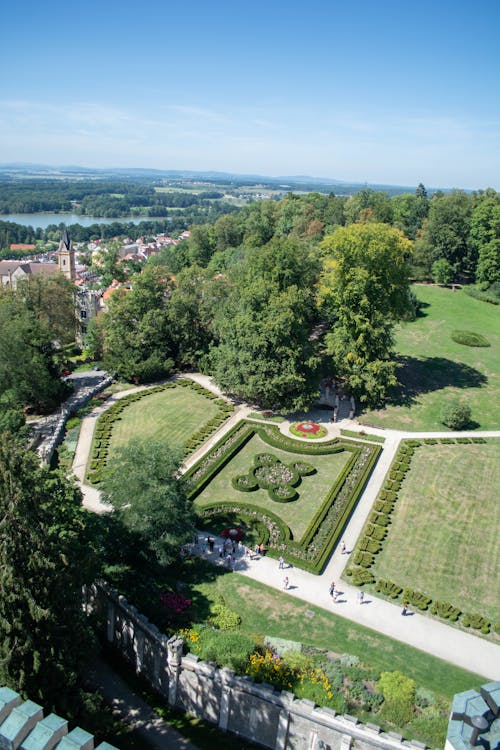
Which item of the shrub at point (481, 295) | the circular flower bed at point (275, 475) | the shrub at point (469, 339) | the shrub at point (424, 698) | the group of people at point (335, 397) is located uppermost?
the shrub at point (481, 295)

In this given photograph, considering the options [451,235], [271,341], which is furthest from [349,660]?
[451,235]

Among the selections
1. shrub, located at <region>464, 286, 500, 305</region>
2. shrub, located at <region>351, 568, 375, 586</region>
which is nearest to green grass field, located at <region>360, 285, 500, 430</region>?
shrub, located at <region>464, 286, 500, 305</region>

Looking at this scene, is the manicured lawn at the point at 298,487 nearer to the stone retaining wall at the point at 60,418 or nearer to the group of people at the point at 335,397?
the group of people at the point at 335,397

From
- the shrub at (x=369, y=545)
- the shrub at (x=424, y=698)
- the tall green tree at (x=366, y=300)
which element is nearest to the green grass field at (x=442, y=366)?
the tall green tree at (x=366, y=300)

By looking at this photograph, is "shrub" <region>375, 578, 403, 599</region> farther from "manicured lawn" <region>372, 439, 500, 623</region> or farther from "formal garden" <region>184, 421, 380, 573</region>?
"formal garden" <region>184, 421, 380, 573</region>

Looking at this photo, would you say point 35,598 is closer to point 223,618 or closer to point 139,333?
point 223,618

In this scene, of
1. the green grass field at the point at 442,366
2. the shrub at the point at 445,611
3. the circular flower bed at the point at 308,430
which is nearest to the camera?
the shrub at the point at 445,611
